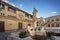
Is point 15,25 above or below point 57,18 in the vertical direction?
below

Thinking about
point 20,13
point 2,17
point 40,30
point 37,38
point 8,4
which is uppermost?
point 8,4

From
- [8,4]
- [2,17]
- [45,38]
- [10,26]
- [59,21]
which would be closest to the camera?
[45,38]

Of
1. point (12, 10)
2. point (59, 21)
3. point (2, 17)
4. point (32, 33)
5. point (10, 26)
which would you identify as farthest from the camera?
point (59, 21)

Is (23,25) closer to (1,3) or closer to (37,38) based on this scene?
(1,3)

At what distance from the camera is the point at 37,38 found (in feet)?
20.4

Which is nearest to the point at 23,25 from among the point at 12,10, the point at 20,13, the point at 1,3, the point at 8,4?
the point at 20,13

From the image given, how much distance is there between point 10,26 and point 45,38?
5.41m

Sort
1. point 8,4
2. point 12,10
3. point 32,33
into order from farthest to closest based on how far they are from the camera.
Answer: point 12,10, point 8,4, point 32,33

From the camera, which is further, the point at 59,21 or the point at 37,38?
the point at 59,21

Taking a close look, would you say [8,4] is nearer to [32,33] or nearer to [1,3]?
[1,3]

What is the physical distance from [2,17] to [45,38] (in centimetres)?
540

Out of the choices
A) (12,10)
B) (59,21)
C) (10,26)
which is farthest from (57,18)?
(10,26)

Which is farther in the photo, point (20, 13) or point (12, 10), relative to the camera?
point (20, 13)

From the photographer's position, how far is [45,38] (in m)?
6.11
